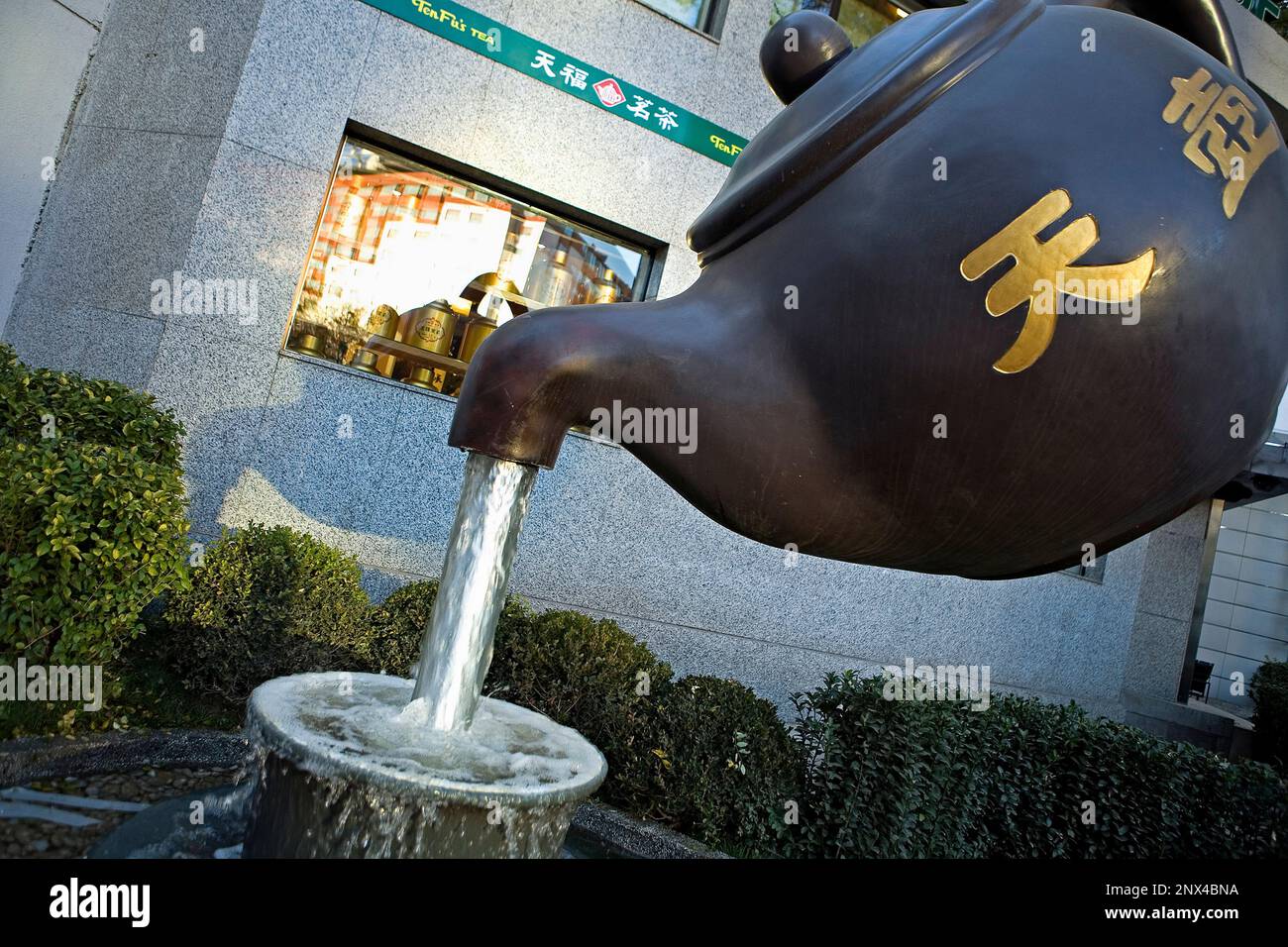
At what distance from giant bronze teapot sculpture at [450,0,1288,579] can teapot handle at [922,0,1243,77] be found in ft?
1.16

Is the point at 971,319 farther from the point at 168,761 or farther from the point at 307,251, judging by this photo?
the point at 307,251

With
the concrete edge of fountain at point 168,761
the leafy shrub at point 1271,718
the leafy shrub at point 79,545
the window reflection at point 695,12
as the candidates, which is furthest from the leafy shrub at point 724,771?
the leafy shrub at point 1271,718

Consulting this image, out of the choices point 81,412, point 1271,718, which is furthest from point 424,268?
point 1271,718

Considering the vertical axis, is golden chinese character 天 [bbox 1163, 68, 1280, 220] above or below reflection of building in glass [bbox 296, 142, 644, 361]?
below

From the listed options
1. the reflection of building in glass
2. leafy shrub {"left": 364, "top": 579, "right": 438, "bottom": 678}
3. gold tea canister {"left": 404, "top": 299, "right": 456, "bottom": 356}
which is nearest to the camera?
leafy shrub {"left": 364, "top": 579, "right": 438, "bottom": 678}

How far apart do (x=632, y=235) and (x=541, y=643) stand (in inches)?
164

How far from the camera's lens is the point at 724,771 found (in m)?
4.39

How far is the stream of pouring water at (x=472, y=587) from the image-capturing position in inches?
58.4

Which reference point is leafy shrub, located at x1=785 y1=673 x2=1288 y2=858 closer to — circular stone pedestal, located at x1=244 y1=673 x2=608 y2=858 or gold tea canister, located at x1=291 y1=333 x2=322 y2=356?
circular stone pedestal, located at x1=244 y1=673 x2=608 y2=858

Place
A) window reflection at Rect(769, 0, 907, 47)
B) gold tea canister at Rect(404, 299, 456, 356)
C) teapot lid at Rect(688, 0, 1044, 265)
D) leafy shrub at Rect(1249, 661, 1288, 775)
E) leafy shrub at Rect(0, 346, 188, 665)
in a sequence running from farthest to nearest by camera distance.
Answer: leafy shrub at Rect(1249, 661, 1288, 775), window reflection at Rect(769, 0, 907, 47), gold tea canister at Rect(404, 299, 456, 356), leafy shrub at Rect(0, 346, 188, 665), teapot lid at Rect(688, 0, 1044, 265)

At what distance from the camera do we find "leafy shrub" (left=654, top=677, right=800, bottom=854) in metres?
4.29

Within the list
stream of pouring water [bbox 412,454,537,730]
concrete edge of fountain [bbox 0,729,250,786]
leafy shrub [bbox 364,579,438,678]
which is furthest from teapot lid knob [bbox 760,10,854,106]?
leafy shrub [bbox 364,579,438,678]

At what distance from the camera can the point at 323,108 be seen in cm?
631

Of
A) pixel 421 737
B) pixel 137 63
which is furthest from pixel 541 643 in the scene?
pixel 137 63
